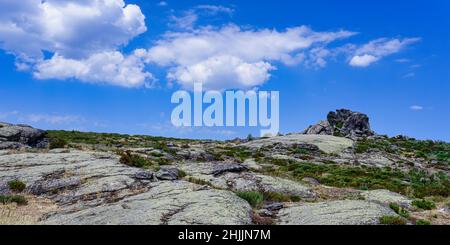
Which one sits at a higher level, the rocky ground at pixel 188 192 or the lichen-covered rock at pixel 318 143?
the lichen-covered rock at pixel 318 143

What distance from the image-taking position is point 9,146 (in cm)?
3906

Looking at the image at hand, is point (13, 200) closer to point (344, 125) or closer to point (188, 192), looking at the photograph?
point (188, 192)

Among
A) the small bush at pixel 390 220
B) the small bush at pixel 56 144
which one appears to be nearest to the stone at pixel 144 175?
the small bush at pixel 390 220

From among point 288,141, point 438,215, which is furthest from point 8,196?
point 288,141

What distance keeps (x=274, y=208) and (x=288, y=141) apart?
4945 cm

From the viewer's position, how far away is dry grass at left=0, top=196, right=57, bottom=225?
17.7m

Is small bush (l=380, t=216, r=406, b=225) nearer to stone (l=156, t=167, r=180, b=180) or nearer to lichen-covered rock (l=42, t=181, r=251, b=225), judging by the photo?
lichen-covered rock (l=42, t=181, r=251, b=225)

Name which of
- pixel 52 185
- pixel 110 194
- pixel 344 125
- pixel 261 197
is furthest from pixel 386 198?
pixel 344 125

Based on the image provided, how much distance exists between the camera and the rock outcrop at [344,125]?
287 feet

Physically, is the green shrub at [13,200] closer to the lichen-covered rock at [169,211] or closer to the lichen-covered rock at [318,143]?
the lichen-covered rock at [169,211]

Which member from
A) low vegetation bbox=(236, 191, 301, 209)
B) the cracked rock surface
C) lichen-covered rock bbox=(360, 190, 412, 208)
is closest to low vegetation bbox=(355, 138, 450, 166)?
lichen-covered rock bbox=(360, 190, 412, 208)

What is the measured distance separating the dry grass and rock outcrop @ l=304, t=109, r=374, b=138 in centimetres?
7095

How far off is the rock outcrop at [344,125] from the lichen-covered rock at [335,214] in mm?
69009

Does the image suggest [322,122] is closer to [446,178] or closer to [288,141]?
[288,141]
